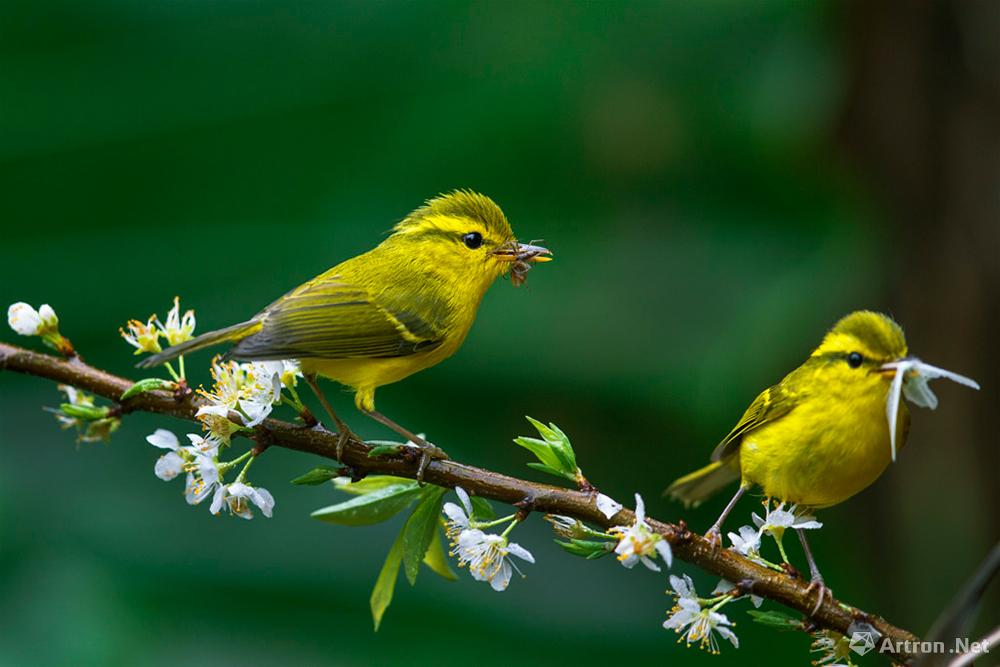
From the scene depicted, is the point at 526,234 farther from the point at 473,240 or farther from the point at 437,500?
the point at 437,500

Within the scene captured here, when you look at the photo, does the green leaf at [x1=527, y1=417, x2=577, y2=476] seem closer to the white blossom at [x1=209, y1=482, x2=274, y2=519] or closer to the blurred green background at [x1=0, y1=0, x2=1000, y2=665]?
the white blossom at [x1=209, y1=482, x2=274, y2=519]

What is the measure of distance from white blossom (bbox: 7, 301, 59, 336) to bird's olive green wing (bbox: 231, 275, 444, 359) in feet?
1.05

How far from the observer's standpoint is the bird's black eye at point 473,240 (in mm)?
2004

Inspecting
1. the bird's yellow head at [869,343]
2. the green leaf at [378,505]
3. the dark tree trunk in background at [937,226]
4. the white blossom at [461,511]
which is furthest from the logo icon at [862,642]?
the dark tree trunk in background at [937,226]

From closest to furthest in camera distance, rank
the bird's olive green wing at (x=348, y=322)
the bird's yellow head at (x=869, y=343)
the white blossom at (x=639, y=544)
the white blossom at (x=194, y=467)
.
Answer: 1. the bird's yellow head at (x=869, y=343)
2. the white blossom at (x=639, y=544)
3. the white blossom at (x=194, y=467)
4. the bird's olive green wing at (x=348, y=322)

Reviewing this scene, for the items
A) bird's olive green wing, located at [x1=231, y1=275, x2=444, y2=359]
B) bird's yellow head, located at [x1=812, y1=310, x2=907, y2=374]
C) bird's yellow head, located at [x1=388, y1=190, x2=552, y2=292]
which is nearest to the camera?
bird's yellow head, located at [x1=812, y1=310, x2=907, y2=374]

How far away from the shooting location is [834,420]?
1209 mm

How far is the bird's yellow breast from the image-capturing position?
3.83 ft

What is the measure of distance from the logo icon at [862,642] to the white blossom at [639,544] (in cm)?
27

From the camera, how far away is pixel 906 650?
1316mm

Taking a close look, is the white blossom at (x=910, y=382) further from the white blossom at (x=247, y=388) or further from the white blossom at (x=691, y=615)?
the white blossom at (x=247, y=388)

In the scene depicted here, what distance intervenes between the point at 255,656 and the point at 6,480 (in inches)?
39.0

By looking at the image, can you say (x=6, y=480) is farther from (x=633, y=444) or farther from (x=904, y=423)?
(x=904, y=423)

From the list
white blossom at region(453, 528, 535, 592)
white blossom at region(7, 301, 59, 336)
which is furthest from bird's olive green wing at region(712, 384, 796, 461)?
white blossom at region(7, 301, 59, 336)
